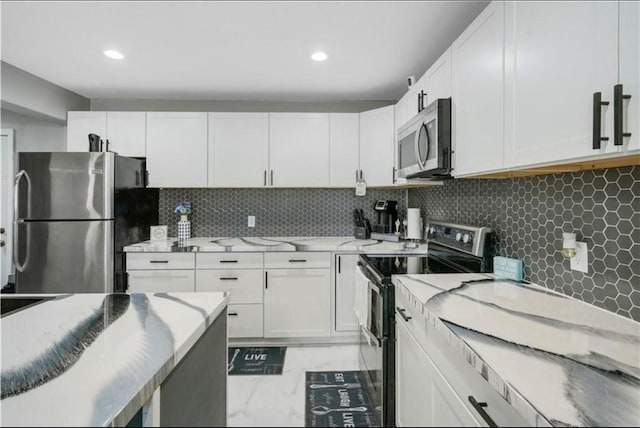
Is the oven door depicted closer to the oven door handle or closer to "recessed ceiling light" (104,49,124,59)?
the oven door handle

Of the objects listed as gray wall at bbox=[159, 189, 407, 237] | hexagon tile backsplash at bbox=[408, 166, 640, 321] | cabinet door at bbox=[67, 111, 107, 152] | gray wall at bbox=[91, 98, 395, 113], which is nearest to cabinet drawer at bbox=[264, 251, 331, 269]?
gray wall at bbox=[159, 189, 407, 237]

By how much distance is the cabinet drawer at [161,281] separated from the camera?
276 cm

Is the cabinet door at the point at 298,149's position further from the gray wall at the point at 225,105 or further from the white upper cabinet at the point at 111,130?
the white upper cabinet at the point at 111,130

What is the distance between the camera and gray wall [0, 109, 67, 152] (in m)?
3.17

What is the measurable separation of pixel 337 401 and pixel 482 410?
1.45m

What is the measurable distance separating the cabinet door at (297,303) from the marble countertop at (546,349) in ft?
4.92

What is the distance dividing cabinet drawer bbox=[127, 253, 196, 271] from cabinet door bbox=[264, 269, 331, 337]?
0.67 metres

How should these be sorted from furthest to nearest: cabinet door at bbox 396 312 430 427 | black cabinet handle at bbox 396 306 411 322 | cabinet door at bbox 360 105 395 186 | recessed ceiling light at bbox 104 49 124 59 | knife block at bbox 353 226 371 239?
knife block at bbox 353 226 371 239, cabinet door at bbox 360 105 395 186, recessed ceiling light at bbox 104 49 124 59, black cabinet handle at bbox 396 306 411 322, cabinet door at bbox 396 312 430 427

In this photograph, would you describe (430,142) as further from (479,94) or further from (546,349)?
(546,349)

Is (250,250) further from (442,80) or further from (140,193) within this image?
(442,80)

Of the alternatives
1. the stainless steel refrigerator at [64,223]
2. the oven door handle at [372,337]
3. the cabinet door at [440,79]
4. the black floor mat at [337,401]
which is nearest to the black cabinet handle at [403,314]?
the oven door handle at [372,337]

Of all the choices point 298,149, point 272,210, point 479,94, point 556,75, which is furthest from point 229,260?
point 556,75

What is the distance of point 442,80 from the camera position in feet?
6.25

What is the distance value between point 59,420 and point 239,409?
1688 mm
